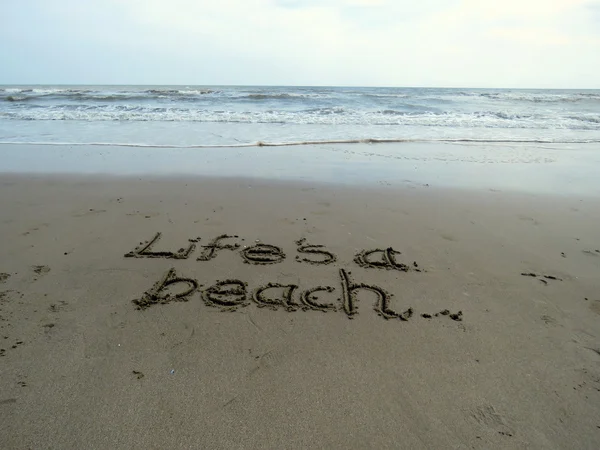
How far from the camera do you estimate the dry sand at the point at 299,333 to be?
1.83m

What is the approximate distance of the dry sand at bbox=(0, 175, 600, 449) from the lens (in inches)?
71.9

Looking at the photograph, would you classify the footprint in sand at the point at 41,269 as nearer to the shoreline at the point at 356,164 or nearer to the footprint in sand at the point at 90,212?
the footprint in sand at the point at 90,212

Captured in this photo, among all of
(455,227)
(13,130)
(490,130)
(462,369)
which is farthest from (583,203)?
(13,130)

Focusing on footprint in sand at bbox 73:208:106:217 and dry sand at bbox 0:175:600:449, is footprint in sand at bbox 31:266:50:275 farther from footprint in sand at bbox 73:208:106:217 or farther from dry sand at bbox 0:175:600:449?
footprint in sand at bbox 73:208:106:217

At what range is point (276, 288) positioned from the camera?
298 cm

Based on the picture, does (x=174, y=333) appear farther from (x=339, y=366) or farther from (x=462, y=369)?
(x=462, y=369)

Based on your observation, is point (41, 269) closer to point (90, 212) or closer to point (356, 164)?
point (90, 212)

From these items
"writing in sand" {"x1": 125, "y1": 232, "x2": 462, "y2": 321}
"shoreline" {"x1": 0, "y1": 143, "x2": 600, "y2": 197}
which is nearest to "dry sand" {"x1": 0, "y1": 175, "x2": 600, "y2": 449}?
"writing in sand" {"x1": 125, "y1": 232, "x2": 462, "y2": 321}

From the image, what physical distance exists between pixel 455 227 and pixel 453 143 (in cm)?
549

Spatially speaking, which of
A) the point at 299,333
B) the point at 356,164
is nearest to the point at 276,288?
the point at 299,333

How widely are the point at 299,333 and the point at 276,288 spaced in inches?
22.6

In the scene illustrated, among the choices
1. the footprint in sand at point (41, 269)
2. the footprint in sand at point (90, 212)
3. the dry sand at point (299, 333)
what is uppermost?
the footprint in sand at point (90, 212)

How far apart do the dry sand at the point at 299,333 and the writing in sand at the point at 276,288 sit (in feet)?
0.06

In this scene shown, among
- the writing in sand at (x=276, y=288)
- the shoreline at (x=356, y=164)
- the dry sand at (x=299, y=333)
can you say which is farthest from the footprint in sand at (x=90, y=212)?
the shoreline at (x=356, y=164)
